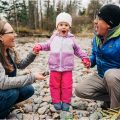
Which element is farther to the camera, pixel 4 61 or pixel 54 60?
pixel 54 60

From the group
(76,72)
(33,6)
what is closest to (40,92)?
(76,72)

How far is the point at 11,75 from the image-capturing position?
4551 mm

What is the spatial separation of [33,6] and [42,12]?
1839mm

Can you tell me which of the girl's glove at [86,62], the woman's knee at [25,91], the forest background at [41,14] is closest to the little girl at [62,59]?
the girl's glove at [86,62]

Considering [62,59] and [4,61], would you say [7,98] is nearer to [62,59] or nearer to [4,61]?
[4,61]

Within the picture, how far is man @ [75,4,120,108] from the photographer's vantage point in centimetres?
435

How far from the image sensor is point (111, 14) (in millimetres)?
4492

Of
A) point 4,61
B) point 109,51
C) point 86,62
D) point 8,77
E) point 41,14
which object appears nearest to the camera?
point 8,77

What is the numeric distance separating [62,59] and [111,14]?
1054 millimetres

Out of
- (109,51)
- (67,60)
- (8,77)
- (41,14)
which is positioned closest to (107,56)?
(109,51)

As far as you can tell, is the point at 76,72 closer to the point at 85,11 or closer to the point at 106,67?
the point at 106,67

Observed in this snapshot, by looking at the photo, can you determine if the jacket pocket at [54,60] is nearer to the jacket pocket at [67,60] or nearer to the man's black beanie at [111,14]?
the jacket pocket at [67,60]

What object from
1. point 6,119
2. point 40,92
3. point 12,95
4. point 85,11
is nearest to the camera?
point 12,95

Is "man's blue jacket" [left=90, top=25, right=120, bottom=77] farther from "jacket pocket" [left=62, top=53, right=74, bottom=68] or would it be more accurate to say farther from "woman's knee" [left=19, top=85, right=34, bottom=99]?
"woman's knee" [left=19, top=85, right=34, bottom=99]
